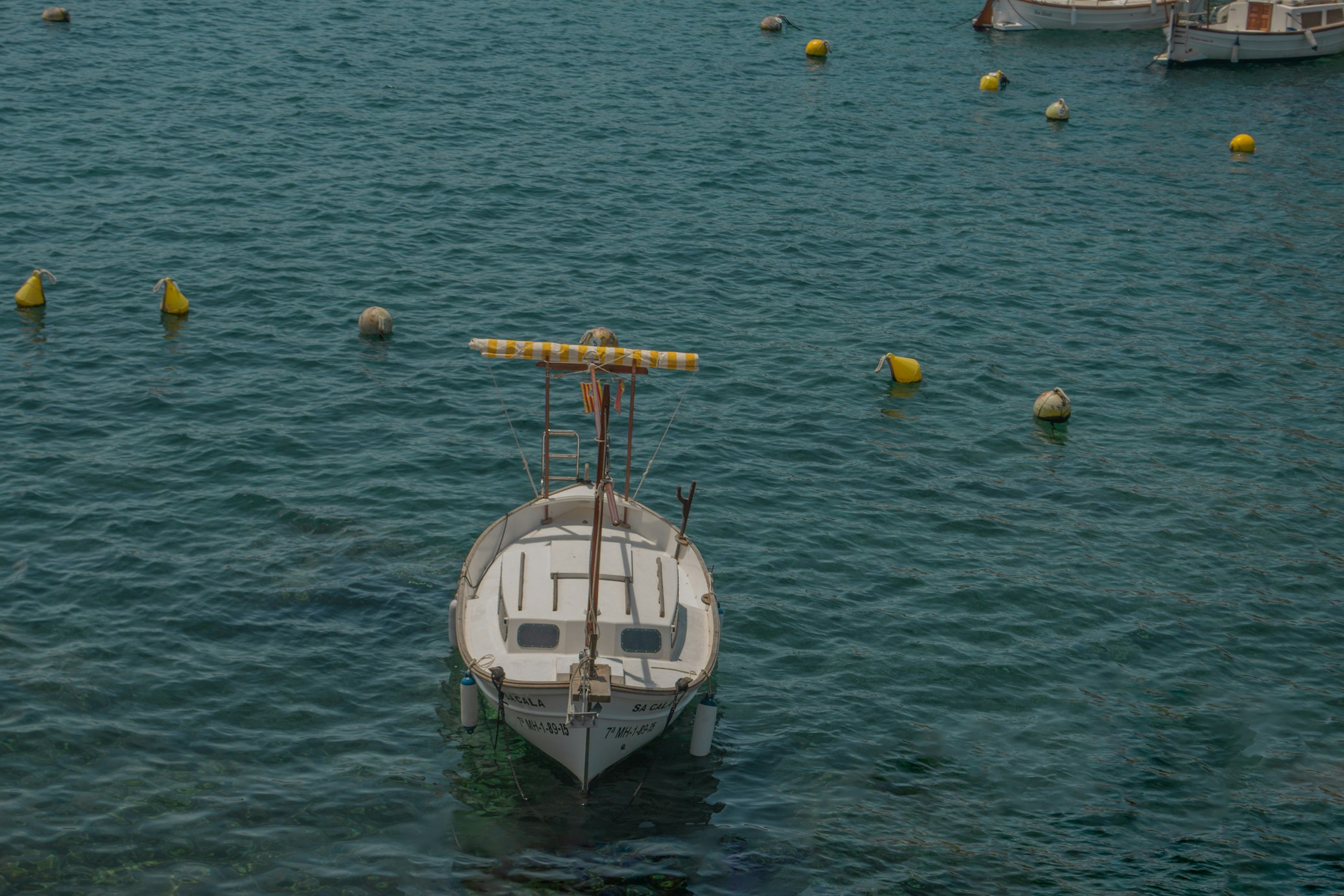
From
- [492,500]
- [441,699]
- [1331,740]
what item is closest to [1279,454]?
[1331,740]

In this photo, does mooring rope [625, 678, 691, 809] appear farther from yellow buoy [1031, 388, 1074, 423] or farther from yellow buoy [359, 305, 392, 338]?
yellow buoy [359, 305, 392, 338]

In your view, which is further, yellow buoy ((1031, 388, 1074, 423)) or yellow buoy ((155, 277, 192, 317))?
yellow buoy ((155, 277, 192, 317))

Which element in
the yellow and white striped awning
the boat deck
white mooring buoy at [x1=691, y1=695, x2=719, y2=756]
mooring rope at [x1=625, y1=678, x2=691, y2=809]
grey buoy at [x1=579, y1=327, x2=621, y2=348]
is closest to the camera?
Answer: mooring rope at [x1=625, y1=678, x2=691, y2=809]

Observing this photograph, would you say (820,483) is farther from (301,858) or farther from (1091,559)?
(301,858)

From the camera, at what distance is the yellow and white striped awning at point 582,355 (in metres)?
23.9

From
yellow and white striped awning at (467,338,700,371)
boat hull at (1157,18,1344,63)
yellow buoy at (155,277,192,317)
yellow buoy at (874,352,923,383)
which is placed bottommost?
yellow buoy at (874,352,923,383)

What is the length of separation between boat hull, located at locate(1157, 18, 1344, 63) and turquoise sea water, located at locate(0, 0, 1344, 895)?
713cm

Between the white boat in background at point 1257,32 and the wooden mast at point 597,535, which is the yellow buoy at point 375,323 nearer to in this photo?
the wooden mast at point 597,535

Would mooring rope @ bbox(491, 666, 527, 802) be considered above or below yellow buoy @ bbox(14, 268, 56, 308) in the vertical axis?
below

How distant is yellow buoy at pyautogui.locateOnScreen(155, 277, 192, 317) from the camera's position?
3772cm

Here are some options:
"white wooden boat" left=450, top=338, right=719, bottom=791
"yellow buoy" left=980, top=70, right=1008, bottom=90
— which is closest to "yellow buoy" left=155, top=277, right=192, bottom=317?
"white wooden boat" left=450, top=338, right=719, bottom=791

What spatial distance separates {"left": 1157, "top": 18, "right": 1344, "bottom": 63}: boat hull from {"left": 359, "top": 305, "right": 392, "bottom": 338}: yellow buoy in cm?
4657

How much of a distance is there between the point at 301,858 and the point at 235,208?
29.3 m

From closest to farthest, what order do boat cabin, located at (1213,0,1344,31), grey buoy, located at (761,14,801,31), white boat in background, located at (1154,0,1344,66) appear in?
white boat in background, located at (1154,0,1344,66)
boat cabin, located at (1213,0,1344,31)
grey buoy, located at (761,14,801,31)
